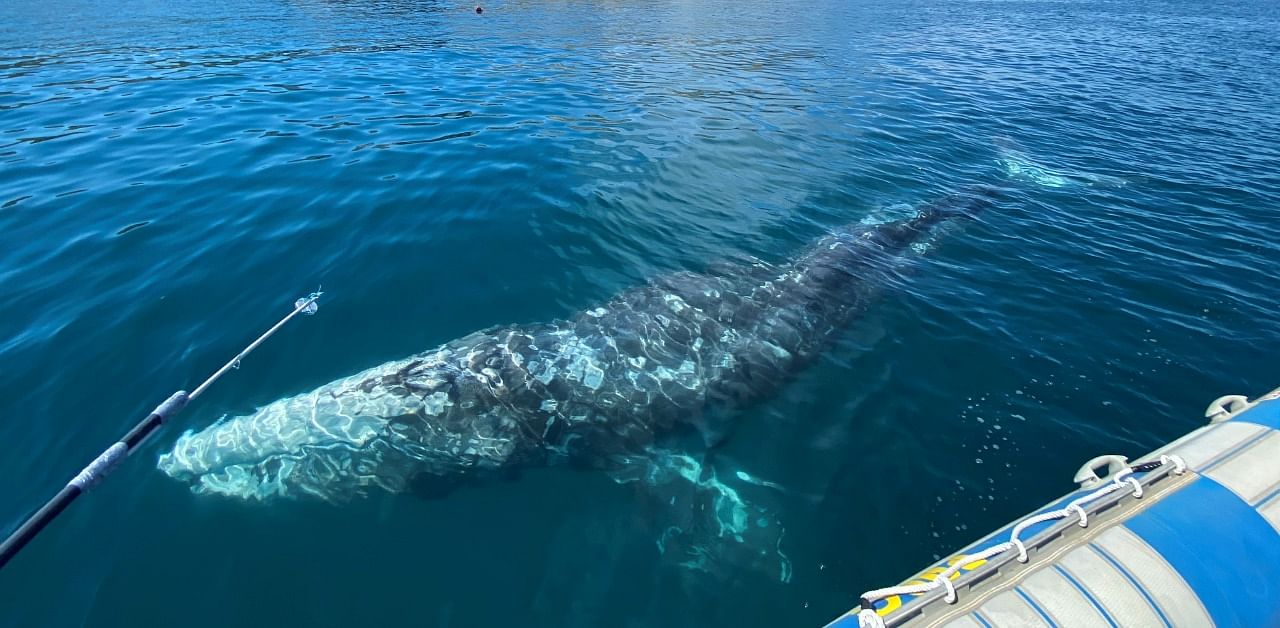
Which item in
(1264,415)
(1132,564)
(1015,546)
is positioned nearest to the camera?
(1132,564)

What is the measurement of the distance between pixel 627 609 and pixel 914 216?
12536mm

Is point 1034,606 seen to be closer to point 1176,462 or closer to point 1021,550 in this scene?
point 1021,550

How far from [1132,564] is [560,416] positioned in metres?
6.41

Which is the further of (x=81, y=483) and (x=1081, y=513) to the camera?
(x=1081, y=513)

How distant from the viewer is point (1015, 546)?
17.1ft

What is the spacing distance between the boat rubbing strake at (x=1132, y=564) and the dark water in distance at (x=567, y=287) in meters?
1.76

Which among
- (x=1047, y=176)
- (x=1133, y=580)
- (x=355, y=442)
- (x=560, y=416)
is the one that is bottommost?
(x=355, y=442)

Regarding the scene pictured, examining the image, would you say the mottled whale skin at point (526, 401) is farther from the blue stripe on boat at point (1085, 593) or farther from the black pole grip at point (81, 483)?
the blue stripe on boat at point (1085, 593)

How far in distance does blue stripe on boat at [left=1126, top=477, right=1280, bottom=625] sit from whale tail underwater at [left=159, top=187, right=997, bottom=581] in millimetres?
3497

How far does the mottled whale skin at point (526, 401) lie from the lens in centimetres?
793

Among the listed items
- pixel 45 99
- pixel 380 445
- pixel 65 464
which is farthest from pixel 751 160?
pixel 45 99

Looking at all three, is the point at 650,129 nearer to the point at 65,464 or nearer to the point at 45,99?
the point at 65,464

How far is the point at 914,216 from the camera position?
49.5 ft

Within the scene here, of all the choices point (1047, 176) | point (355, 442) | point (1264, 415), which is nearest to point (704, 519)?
point (355, 442)
